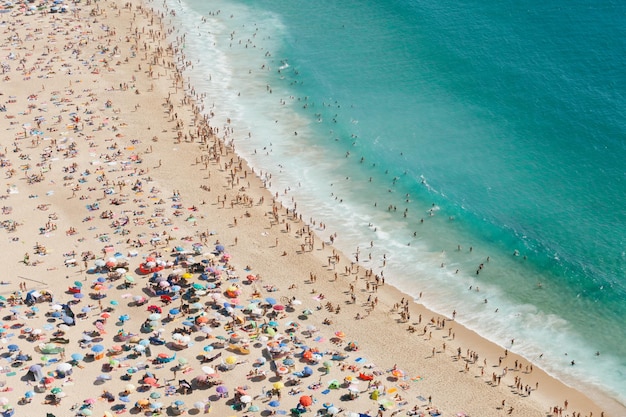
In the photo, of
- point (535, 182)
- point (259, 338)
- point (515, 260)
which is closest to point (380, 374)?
point (259, 338)

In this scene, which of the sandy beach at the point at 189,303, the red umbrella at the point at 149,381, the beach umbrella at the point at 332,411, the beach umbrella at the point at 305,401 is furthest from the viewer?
the sandy beach at the point at 189,303

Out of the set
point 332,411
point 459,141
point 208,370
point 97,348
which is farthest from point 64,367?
point 459,141

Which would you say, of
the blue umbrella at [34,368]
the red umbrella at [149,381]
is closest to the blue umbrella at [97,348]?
the blue umbrella at [34,368]

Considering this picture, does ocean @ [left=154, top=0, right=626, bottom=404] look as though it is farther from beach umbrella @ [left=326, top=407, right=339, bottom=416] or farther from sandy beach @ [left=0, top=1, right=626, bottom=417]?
beach umbrella @ [left=326, top=407, right=339, bottom=416]

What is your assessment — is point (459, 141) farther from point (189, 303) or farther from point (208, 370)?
point (208, 370)

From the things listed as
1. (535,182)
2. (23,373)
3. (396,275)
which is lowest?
(23,373)

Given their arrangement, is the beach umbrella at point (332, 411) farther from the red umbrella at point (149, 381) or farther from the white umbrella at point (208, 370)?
the red umbrella at point (149, 381)

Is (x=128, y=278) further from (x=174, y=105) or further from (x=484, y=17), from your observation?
(x=484, y=17)
